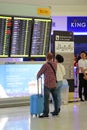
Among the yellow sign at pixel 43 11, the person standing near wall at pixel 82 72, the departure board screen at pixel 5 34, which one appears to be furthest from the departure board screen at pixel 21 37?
the person standing near wall at pixel 82 72

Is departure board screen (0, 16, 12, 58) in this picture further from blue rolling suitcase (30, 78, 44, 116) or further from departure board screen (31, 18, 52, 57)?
blue rolling suitcase (30, 78, 44, 116)

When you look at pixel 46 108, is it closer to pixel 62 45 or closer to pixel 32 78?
pixel 32 78

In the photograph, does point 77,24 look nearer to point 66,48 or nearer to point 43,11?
point 66,48

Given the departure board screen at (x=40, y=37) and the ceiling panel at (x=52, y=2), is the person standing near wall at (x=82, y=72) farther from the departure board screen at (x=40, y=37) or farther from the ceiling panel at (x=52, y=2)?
the ceiling panel at (x=52, y=2)

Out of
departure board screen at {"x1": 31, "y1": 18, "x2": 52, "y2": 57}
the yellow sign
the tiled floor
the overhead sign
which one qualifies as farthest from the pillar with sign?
the overhead sign

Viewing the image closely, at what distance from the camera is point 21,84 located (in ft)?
30.3

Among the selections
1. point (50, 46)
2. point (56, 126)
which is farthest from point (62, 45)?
point (56, 126)

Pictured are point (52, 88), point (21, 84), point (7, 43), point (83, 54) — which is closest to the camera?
point (52, 88)

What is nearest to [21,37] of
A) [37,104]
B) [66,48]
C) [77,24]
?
[66,48]

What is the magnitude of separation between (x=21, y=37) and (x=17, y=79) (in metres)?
1.22

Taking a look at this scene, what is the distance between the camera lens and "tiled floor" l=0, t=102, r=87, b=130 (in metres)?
6.33

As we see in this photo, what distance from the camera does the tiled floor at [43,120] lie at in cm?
633

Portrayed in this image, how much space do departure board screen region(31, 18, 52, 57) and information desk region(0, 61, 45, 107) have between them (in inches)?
15.3

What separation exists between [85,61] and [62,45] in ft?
2.96
